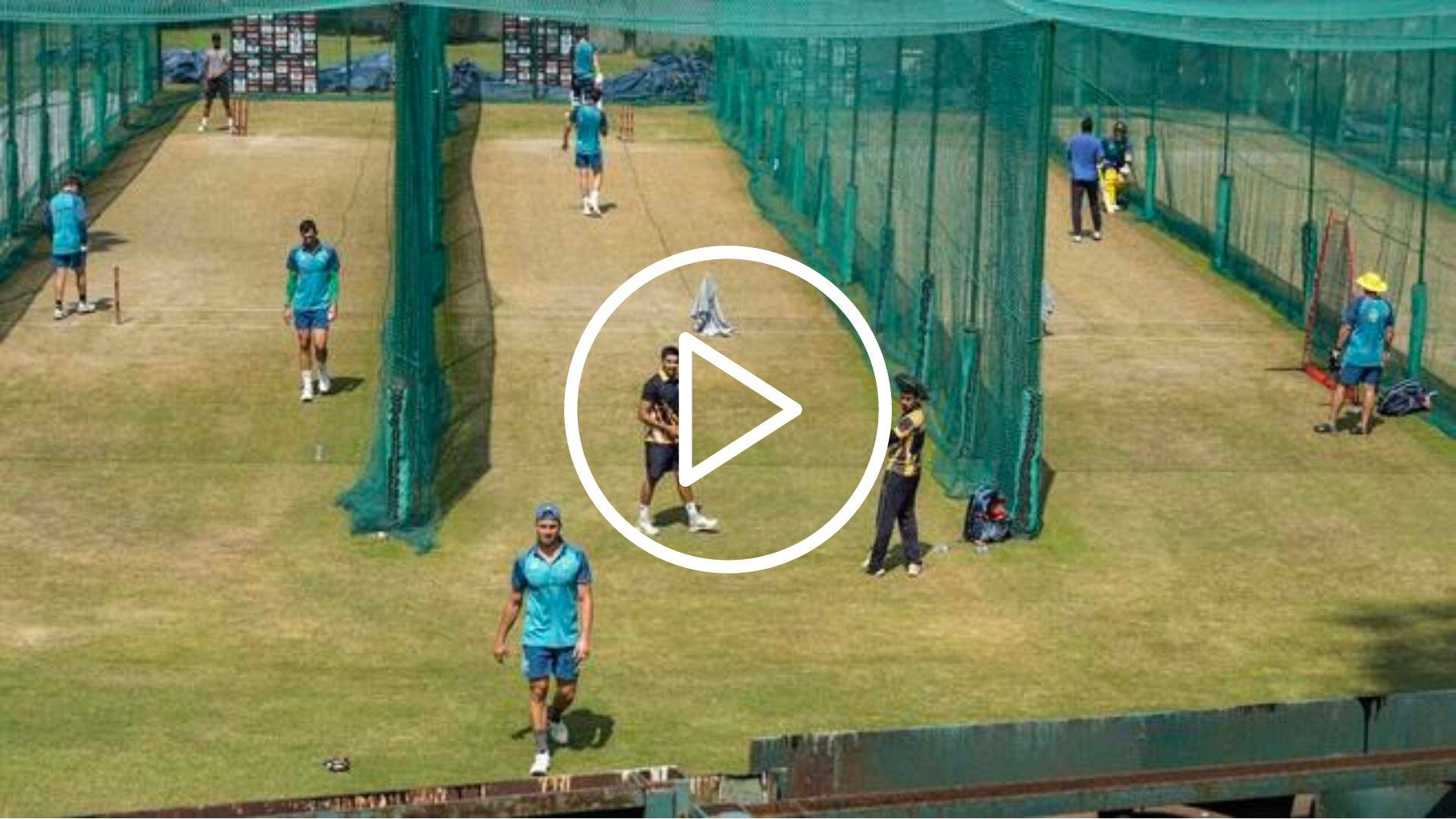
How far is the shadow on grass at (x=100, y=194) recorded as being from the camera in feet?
105

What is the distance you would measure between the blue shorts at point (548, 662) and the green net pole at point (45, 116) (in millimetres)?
19062

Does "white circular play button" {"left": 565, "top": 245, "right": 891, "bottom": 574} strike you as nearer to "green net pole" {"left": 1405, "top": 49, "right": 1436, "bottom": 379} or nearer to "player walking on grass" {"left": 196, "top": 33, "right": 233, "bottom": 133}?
"green net pole" {"left": 1405, "top": 49, "right": 1436, "bottom": 379}

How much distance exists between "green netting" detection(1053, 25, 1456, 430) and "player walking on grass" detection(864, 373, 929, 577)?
7842 millimetres

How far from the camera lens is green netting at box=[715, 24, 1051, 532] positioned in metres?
24.6

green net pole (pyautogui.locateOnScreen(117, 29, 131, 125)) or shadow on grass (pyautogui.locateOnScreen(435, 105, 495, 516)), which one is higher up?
green net pole (pyautogui.locateOnScreen(117, 29, 131, 125))

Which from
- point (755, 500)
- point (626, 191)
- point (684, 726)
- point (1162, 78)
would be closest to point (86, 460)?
point (755, 500)

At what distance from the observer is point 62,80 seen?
37125 mm

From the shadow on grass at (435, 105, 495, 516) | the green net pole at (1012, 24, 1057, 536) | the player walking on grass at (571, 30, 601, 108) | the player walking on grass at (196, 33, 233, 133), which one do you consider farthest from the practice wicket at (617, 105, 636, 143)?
the green net pole at (1012, 24, 1057, 536)

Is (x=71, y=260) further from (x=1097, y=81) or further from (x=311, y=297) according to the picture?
(x=1097, y=81)

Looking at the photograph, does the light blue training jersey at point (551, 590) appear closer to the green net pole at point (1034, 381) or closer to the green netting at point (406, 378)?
the green netting at point (406, 378)

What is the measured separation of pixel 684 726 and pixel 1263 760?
704 centimetres

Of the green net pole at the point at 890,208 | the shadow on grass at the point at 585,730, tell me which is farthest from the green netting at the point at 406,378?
the green net pole at the point at 890,208

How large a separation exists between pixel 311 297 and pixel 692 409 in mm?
4020

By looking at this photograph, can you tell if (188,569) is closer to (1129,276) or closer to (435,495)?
(435,495)
